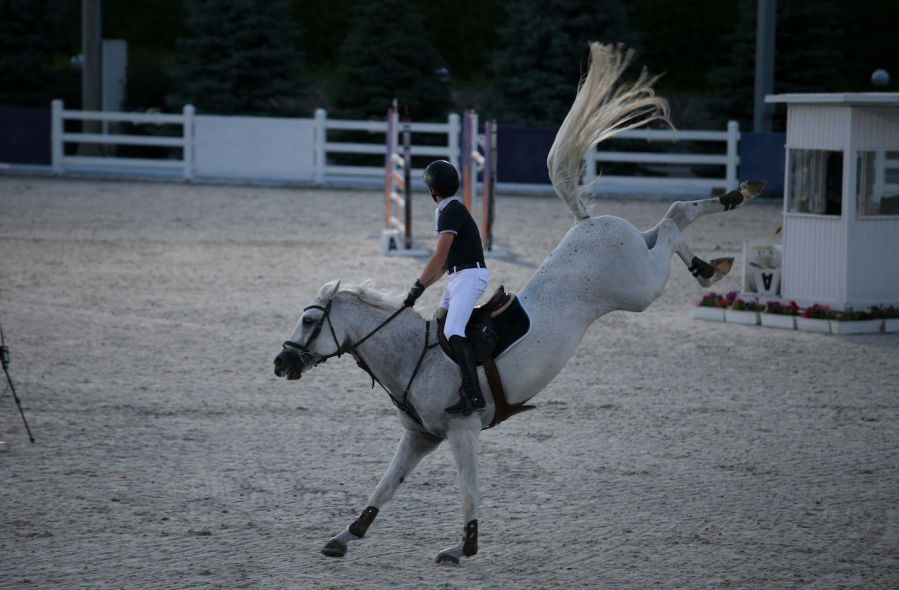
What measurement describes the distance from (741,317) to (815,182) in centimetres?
185

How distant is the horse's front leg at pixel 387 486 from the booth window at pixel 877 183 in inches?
301

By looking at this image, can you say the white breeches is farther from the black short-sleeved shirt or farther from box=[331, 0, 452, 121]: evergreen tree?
box=[331, 0, 452, 121]: evergreen tree

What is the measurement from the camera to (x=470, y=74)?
46969mm

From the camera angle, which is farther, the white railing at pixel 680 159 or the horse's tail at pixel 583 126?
the white railing at pixel 680 159

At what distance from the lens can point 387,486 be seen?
16.5 ft

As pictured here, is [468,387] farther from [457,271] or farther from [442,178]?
[442,178]

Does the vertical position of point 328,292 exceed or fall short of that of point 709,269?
it falls short

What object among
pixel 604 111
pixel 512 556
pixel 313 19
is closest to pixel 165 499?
pixel 512 556

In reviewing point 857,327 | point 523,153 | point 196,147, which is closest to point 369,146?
point 523,153

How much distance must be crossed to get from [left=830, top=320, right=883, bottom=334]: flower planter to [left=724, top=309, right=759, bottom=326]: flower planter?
881mm

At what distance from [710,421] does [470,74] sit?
41560 millimetres

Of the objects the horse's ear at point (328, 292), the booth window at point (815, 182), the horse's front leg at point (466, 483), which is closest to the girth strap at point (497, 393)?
the horse's front leg at point (466, 483)

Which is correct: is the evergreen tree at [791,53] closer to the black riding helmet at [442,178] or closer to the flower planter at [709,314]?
the flower planter at [709,314]

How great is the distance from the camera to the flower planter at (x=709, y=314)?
1112 centimetres
